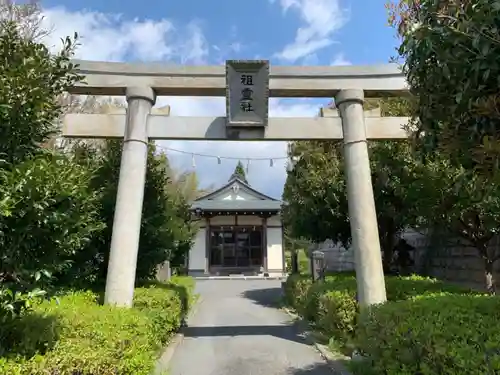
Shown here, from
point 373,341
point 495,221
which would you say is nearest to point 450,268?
point 495,221

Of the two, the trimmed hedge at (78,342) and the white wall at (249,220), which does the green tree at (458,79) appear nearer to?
the trimmed hedge at (78,342)

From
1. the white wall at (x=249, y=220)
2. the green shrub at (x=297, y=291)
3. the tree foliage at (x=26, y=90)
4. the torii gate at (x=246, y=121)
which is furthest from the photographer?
the white wall at (x=249, y=220)

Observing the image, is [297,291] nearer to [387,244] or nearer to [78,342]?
[387,244]

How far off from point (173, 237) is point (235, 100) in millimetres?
3975

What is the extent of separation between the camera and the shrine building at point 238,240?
2752cm

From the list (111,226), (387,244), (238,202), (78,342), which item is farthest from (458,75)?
(238,202)

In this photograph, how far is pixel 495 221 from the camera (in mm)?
7617

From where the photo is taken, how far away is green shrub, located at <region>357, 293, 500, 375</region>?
316cm

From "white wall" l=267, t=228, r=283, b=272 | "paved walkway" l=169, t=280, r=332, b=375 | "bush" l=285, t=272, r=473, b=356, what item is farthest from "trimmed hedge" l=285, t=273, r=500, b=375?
"white wall" l=267, t=228, r=283, b=272

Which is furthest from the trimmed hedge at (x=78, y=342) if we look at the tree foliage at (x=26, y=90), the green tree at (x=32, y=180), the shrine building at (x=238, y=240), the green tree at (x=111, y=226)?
the shrine building at (x=238, y=240)

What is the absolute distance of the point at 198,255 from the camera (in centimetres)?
2781

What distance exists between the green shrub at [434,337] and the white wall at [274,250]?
2244 centimetres

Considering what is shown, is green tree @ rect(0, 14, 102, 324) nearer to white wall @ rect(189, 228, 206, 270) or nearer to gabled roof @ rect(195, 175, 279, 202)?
white wall @ rect(189, 228, 206, 270)

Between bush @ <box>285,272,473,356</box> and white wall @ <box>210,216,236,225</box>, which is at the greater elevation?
white wall @ <box>210,216,236,225</box>
